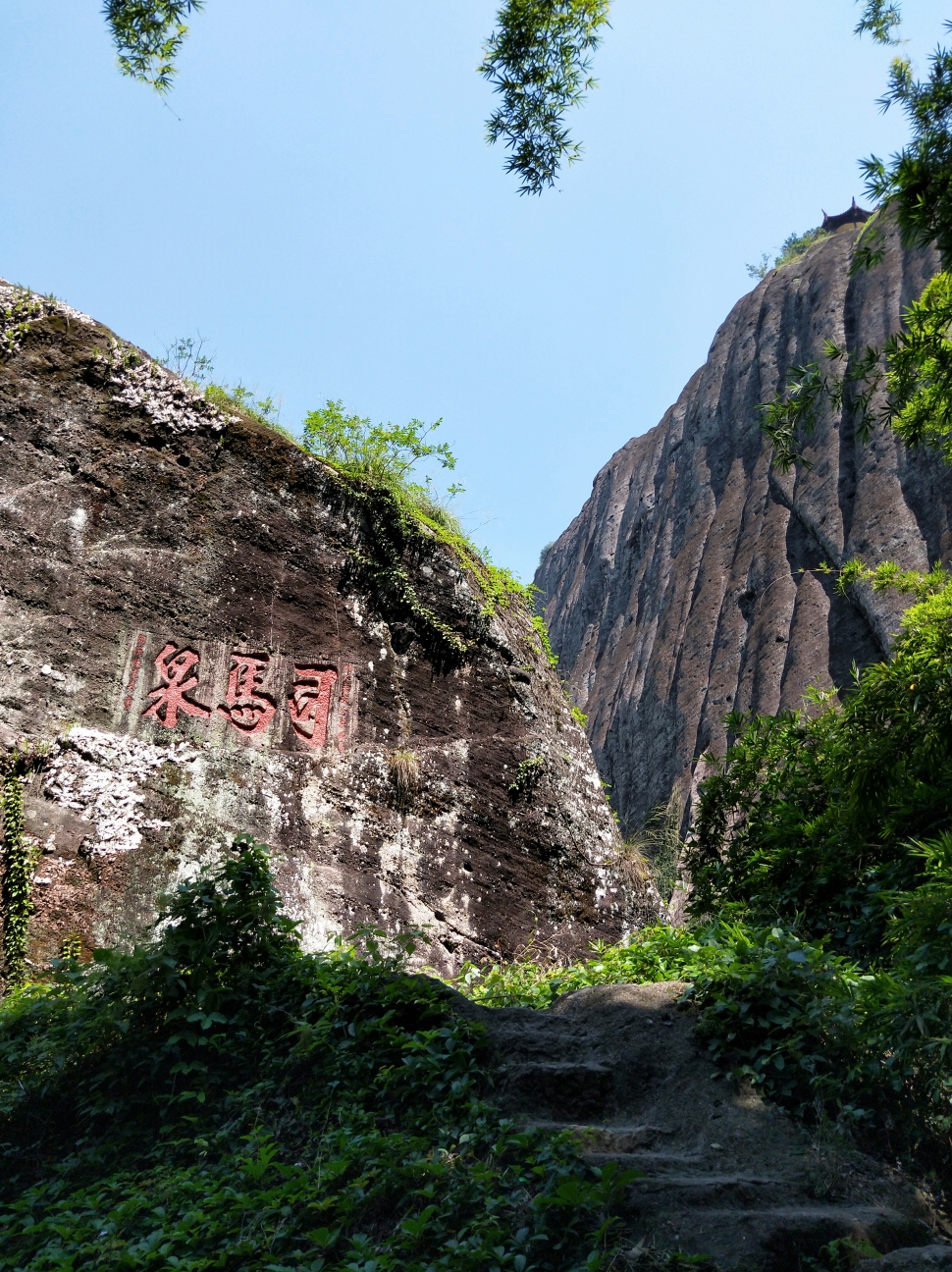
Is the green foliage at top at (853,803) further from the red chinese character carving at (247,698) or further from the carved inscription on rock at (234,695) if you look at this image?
the red chinese character carving at (247,698)

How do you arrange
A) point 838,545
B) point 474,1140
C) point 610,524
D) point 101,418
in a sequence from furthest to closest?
point 610,524, point 838,545, point 101,418, point 474,1140

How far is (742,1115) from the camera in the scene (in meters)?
2.95

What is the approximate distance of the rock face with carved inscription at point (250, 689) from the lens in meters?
5.64

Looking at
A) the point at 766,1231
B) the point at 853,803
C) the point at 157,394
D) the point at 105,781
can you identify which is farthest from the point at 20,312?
the point at 766,1231

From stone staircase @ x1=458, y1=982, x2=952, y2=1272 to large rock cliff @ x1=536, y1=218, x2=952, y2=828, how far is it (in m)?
14.5

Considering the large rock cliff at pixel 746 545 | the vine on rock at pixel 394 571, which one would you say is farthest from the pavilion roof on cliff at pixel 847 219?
the vine on rock at pixel 394 571

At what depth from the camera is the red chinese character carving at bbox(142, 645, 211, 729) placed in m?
5.99

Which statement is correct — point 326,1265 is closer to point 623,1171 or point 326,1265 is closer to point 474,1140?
point 474,1140

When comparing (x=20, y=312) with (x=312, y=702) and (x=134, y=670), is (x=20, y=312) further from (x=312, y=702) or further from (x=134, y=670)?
(x=312, y=702)

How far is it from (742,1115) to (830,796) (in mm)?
2012

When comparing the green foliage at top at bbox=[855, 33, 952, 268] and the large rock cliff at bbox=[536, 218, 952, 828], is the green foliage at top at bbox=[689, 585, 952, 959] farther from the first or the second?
the large rock cliff at bbox=[536, 218, 952, 828]

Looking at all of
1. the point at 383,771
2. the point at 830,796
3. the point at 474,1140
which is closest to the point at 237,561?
the point at 383,771

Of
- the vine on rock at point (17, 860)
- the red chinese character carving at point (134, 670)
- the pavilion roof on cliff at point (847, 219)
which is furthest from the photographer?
the pavilion roof on cliff at point (847, 219)

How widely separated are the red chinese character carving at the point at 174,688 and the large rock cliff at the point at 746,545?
42.7ft
